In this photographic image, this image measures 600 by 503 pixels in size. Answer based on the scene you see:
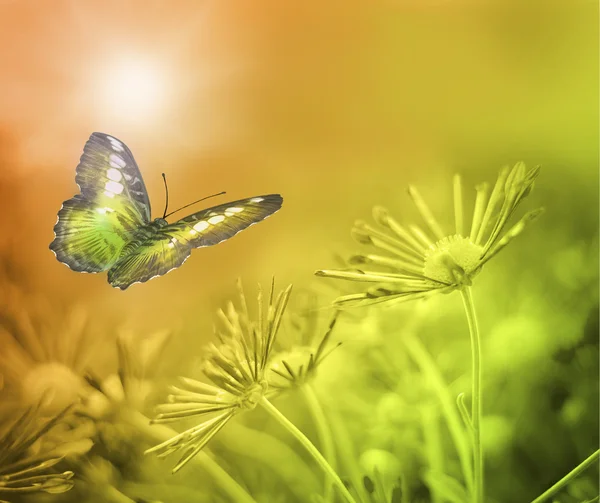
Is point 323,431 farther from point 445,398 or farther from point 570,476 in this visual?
point 570,476

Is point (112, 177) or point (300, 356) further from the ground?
point (112, 177)

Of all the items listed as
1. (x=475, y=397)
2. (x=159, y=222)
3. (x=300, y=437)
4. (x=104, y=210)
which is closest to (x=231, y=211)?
(x=159, y=222)

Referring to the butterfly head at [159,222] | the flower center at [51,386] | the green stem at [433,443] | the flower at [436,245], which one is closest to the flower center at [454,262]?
the flower at [436,245]

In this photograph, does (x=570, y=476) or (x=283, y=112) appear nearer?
(x=570, y=476)

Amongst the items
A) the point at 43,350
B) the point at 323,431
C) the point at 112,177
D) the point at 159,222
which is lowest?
the point at 323,431

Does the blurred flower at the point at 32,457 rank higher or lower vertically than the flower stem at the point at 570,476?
higher

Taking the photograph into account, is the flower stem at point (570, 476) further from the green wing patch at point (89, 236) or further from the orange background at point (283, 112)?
the green wing patch at point (89, 236)
